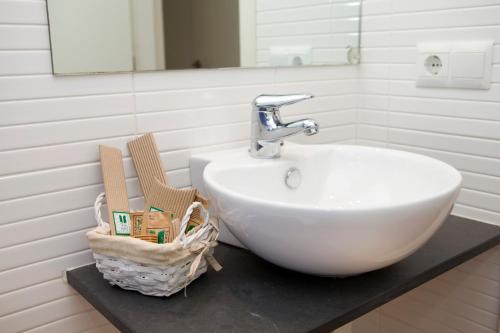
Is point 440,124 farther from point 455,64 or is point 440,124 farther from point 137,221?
point 137,221

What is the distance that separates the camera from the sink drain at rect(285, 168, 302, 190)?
1053mm

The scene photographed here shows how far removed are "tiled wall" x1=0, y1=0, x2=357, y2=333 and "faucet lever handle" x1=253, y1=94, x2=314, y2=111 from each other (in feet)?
0.40

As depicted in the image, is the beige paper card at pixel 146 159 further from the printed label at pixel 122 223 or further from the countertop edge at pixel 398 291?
the countertop edge at pixel 398 291

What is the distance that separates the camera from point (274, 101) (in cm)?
102

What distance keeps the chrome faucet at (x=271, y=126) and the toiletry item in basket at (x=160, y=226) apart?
0.95ft

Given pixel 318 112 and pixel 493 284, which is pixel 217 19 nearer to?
pixel 318 112

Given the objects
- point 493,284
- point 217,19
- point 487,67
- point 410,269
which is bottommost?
point 493,284

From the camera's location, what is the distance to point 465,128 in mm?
1165

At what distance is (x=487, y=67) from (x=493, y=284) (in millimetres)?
483

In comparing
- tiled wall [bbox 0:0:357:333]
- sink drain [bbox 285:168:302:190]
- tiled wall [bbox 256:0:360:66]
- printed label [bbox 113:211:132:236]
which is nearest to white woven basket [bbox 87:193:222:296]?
printed label [bbox 113:211:132:236]

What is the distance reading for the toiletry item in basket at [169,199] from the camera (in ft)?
2.89

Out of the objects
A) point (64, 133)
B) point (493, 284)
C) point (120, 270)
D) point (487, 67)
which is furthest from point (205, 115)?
point (493, 284)

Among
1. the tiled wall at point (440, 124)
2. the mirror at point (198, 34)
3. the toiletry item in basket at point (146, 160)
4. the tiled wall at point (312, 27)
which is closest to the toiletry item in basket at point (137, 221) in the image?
the toiletry item in basket at point (146, 160)

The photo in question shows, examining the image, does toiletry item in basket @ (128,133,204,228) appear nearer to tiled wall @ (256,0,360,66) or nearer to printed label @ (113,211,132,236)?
printed label @ (113,211,132,236)
